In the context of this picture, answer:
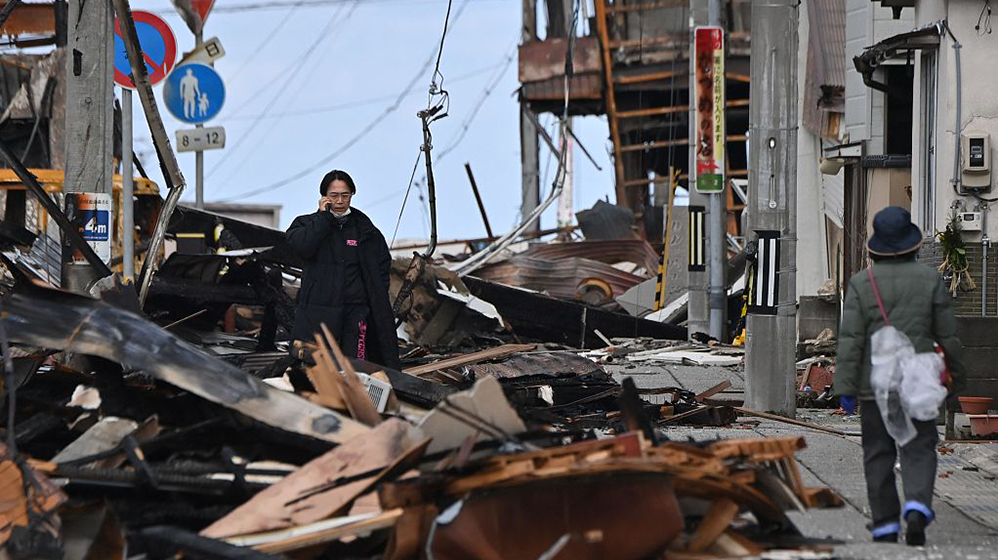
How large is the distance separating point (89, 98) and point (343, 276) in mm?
2532

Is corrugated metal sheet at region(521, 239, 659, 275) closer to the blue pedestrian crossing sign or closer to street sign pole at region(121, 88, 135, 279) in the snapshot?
the blue pedestrian crossing sign

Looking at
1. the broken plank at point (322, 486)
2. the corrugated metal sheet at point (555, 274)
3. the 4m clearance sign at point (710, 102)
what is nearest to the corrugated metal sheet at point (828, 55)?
the 4m clearance sign at point (710, 102)

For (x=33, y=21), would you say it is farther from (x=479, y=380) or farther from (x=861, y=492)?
(x=479, y=380)

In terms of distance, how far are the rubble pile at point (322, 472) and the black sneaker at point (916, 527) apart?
0.40 meters

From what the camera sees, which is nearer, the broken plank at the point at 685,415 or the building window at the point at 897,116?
the broken plank at the point at 685,415

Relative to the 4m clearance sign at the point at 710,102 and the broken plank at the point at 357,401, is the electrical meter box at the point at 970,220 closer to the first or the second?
the 4m clearance sign at the point at 710,102

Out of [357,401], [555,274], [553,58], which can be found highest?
[553,58]

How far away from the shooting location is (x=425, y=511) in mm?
5973

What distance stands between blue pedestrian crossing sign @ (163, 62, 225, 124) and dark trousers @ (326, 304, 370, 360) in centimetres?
676

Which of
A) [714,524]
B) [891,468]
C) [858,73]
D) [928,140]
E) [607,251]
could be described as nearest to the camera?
[714,524]

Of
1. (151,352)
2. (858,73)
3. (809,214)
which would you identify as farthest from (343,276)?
(809,214)

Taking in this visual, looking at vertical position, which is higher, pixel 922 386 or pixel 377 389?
pixel 922 386

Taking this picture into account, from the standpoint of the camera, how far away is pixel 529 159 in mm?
38625

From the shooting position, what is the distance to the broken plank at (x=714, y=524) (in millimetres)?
6289
